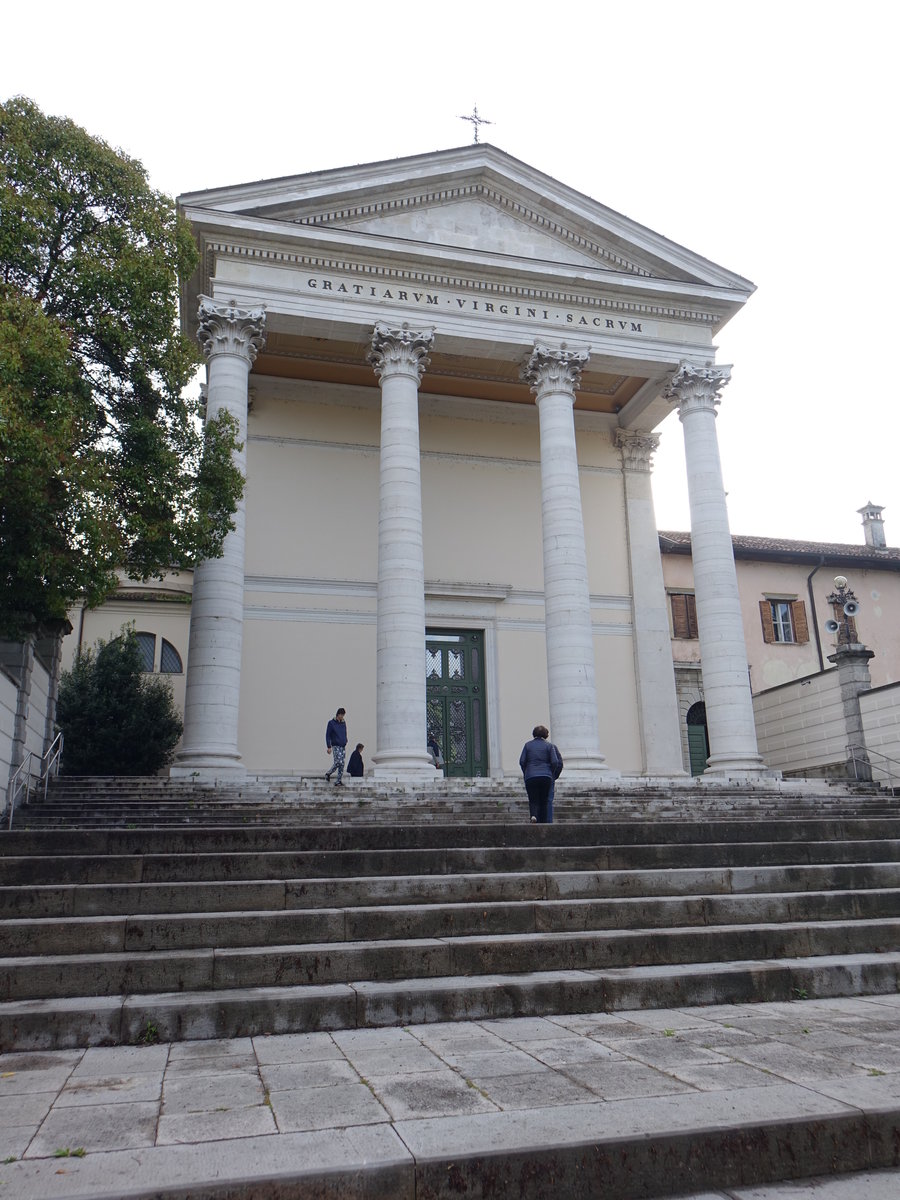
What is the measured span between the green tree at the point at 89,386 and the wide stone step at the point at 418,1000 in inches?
256

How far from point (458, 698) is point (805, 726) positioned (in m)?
8.43

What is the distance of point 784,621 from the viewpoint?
29188 millimetres

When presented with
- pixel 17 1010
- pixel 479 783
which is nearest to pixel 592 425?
pixel 479 783

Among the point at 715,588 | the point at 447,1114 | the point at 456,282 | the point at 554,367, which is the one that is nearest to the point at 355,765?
the point at 715,588

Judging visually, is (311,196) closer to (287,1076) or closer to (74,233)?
(74,233)

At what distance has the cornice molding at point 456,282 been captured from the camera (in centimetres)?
1923

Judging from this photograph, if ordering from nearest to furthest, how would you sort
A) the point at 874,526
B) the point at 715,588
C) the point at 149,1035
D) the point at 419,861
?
the point at 149,1035 < the point at 419,861 < the point at 715,588 < the point at 874,526

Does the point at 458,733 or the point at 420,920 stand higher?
the point at 458,733

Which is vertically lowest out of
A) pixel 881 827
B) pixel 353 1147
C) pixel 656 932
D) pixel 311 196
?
pixel 353 1147

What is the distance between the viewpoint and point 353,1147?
392 cm

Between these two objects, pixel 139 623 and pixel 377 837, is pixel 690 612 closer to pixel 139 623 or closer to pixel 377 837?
pixel 139 623

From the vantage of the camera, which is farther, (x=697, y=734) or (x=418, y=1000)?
(x=697, y=734)

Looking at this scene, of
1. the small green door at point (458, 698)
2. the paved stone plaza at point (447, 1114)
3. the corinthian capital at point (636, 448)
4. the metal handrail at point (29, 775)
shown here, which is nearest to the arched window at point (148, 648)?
the small green door at point (458, 698)

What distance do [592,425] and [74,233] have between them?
15.2 meters
